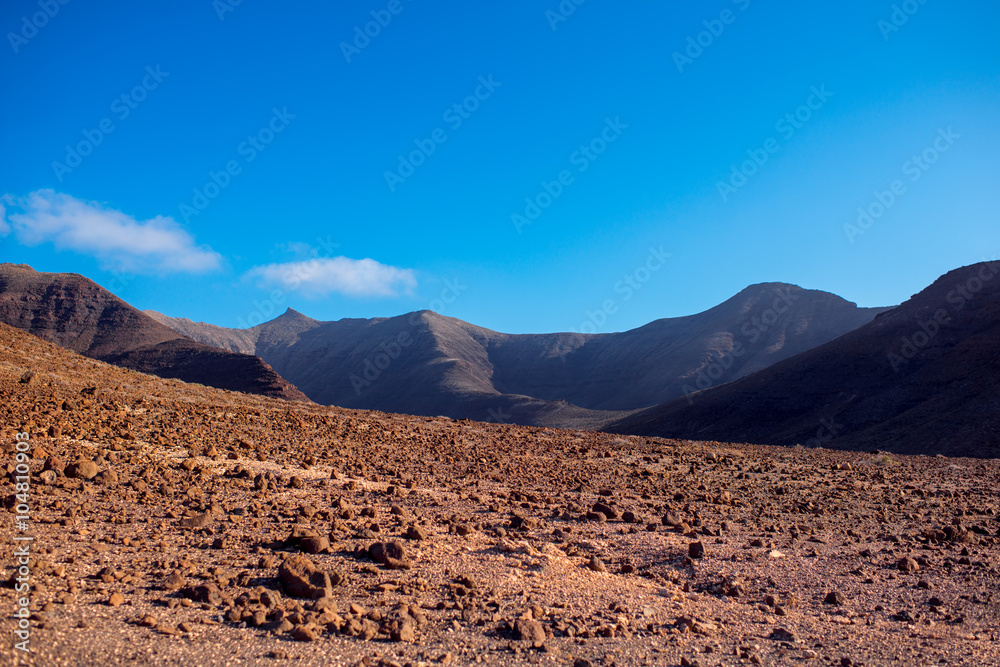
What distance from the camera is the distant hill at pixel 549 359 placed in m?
98.2

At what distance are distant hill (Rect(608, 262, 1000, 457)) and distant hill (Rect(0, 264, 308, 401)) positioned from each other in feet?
144

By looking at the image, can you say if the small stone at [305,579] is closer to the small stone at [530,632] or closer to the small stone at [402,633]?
the small stone at [402,633]

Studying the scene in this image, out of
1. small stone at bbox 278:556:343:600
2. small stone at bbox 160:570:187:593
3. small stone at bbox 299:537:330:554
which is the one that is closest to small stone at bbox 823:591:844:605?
small stone at bbox 278:556:343:600

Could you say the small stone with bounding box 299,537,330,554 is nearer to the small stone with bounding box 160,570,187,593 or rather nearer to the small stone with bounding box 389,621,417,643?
the small stone with bounding box 160,570,187,593

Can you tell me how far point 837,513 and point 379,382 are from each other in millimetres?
119985

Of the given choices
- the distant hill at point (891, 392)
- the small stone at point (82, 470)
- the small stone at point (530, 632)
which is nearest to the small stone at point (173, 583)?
the small stone at point (530, 632)

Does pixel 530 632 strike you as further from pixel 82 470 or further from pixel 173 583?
pixel 82 470

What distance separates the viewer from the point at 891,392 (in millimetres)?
43406

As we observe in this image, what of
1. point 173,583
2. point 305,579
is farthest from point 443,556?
point 173,583

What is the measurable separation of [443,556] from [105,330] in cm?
9524

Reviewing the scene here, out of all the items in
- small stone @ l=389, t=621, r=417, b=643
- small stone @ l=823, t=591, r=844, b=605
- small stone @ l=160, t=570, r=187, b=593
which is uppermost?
small stone @ l=160, t=570, r=187, b=593

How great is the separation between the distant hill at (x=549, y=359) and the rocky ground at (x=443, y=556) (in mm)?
60132

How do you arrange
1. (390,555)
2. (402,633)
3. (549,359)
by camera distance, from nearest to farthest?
(402,633) < (390,555) < (549,359)

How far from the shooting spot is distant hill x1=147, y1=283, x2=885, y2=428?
3866 inches
